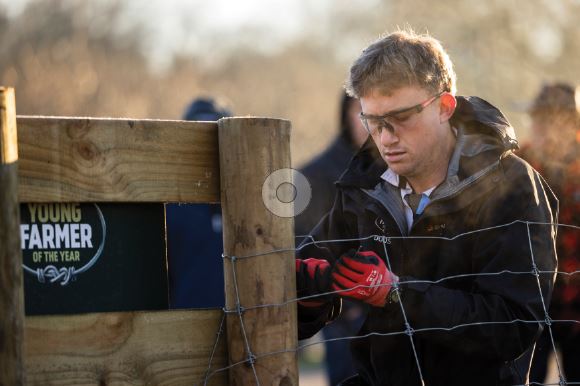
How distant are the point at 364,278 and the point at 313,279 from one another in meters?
0.23

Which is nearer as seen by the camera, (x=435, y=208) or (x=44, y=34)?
(x=435, y=208)

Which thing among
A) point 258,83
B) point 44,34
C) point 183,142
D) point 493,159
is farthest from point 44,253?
point 258,83

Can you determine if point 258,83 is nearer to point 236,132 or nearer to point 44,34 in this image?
point 44,34

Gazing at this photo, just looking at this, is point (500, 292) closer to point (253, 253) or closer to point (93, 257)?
point (253, 253)

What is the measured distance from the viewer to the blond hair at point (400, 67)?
3.76 meters

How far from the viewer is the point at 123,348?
3.31m

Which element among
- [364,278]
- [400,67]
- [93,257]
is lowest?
[364,278]

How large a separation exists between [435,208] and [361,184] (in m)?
0.32

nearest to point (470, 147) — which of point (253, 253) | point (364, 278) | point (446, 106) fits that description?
point (446, 106)

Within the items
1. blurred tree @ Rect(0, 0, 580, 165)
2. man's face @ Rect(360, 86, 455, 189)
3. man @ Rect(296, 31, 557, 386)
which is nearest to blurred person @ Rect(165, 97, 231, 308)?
man @ Rect(296, 31, 557, 386)

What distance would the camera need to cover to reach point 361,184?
12.8ft

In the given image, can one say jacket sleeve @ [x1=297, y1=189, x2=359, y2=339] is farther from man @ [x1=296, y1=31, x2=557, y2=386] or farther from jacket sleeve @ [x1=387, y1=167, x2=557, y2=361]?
jacket sleeve @ [x1=387, y1=167, x2=557, y2=361]

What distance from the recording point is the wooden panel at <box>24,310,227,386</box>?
3238 mm

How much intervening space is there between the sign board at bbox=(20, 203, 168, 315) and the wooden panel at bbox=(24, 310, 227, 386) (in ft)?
0.21
